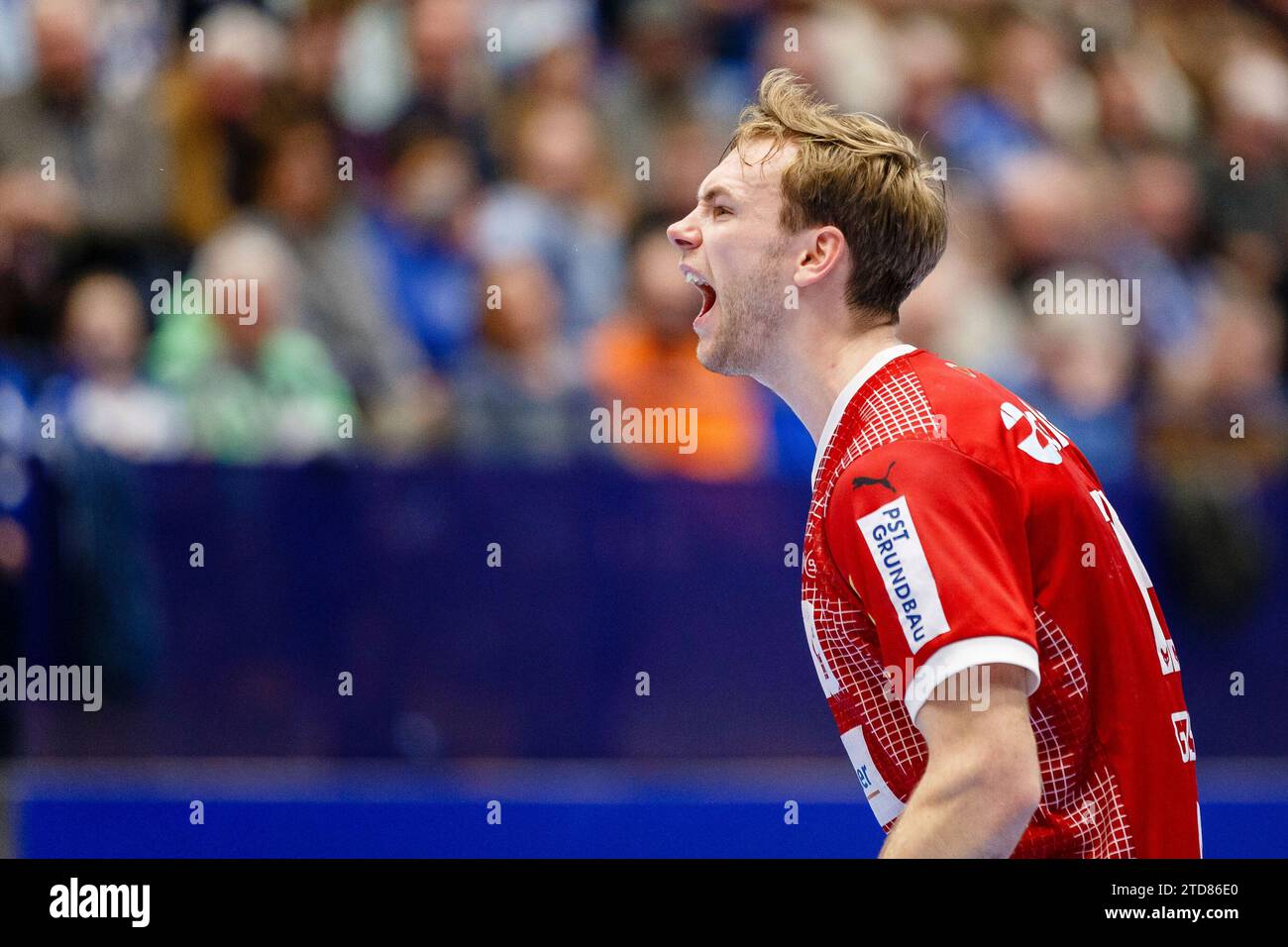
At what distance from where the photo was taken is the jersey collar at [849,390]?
3.12m

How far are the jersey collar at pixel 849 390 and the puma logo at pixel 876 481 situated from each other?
10.6 inches

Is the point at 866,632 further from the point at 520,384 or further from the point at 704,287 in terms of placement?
the point at 520,384

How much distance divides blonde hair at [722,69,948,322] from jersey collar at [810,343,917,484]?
0.50ft

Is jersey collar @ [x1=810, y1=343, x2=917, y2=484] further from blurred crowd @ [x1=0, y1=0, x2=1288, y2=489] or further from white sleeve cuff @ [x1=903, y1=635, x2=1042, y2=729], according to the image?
blurred crowd @ [x1=0, y1=0, x2=1288, y2=489]

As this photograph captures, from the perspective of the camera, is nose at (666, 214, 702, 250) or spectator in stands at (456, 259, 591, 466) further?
spectator in stands at (456, 259, 591, 466)

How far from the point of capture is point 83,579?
599 cm

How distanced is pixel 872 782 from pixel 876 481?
0.64 meters

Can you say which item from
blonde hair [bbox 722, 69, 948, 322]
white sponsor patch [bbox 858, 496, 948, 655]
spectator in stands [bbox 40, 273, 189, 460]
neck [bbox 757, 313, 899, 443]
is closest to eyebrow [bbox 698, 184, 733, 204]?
blonde hair [bbox 722, 69, 948, 322]

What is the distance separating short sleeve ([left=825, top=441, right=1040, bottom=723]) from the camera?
8.73ft

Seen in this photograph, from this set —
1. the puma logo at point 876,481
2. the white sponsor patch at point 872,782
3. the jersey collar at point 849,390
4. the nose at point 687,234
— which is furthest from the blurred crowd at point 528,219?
the puma logo at point 876,481

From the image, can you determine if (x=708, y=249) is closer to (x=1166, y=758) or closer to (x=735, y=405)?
(x=1166, y=758)

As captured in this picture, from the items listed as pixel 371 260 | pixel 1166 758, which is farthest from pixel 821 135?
pixel 371 260

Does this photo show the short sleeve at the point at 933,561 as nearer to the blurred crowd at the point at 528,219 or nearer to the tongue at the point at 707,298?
the tongue at the point at 707,298

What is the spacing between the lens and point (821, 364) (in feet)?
10.6
